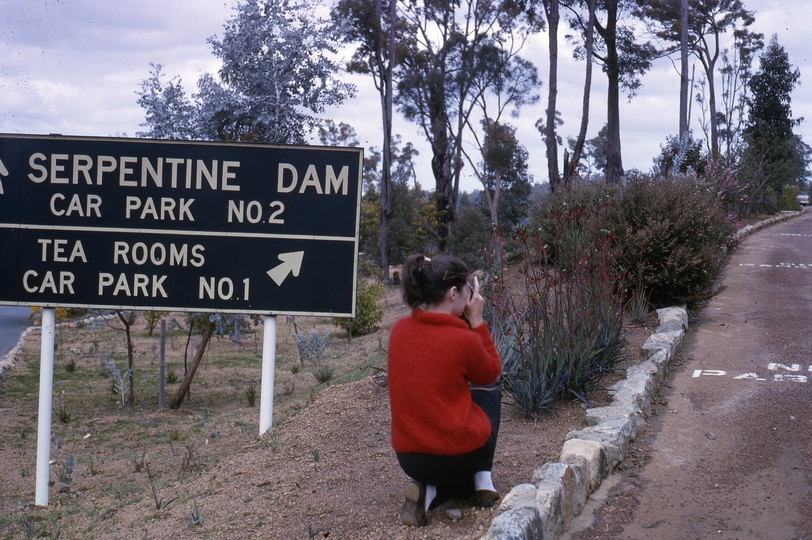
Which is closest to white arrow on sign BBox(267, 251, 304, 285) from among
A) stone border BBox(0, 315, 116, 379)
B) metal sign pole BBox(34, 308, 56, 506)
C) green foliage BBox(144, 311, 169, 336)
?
metal sign pole BBox(34, 308, 56, 506)

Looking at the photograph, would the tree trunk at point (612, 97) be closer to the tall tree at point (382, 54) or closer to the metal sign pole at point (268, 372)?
the tall tree at point (382, 54)

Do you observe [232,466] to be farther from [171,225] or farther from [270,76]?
[270,76]

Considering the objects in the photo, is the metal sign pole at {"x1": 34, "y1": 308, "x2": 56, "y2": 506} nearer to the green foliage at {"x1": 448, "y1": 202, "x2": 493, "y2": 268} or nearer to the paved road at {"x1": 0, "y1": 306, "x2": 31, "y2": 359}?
the paved road at {"x1": 0, "y1": 306, "x2": 31, "y2": 359}

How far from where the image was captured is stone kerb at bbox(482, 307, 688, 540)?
3377 mm

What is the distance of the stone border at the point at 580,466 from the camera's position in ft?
11.1

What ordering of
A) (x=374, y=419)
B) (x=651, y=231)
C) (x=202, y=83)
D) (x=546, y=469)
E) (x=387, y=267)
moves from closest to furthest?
(x=546, y=469)
(x=374, y=419)
(x=651, y=231)
(x=202, y=83)
(x=387, y=267)

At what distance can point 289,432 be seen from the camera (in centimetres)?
596

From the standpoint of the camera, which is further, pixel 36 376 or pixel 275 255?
pixel 36 376

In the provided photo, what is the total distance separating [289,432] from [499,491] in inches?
93.7

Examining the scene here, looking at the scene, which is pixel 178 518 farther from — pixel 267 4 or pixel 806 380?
pixel 267 4

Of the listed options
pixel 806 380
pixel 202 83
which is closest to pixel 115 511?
pixel 806 380

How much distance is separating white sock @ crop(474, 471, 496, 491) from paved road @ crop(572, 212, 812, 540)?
0.53 m

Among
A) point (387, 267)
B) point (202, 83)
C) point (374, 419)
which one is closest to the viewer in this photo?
point (374, 419)

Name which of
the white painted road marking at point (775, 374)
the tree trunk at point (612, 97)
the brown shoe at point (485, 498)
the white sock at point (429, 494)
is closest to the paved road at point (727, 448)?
the white painted road marking at point (775, 374)
